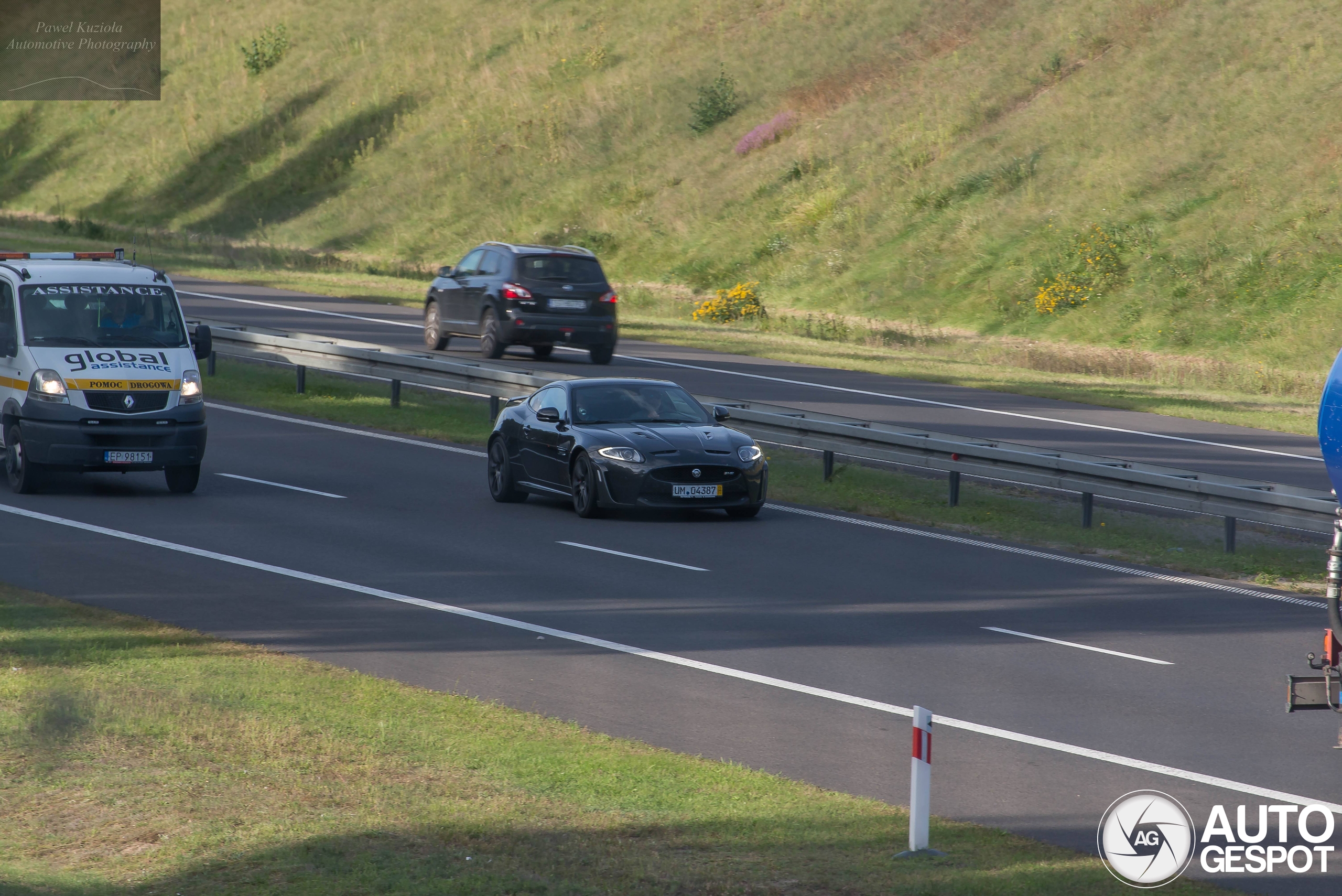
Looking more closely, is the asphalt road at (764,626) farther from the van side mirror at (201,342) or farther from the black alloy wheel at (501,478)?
the van side mirror at (201,342)

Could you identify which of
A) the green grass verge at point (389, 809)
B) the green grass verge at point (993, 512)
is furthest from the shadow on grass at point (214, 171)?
the green grass verge at point (389, 809)

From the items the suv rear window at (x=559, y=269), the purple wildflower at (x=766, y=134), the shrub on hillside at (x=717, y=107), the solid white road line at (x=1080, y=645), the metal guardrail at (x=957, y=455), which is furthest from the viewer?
the shrub on hillside at (x=717, y=107)

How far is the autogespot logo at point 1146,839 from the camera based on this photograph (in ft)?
24.0

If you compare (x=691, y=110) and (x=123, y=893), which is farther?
(x=691, y=110)

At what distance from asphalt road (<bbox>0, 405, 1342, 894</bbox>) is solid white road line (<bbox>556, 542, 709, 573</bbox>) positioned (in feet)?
0.21

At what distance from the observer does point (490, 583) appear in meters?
14.4

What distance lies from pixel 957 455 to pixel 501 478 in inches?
211

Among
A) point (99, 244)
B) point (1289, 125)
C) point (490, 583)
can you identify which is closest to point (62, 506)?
point (490, 583)

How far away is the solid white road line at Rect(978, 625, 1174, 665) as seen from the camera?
39.9 ft

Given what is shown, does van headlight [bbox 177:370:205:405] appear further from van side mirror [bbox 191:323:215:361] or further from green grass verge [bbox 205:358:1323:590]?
green grass verge [bbox 205:358:1323:590]

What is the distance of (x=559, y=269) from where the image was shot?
30.2m

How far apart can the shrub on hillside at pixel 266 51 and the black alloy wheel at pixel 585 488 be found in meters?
65.3

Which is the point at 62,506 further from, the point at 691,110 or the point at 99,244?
the point at 691,110

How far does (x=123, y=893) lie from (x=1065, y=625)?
854 cm
